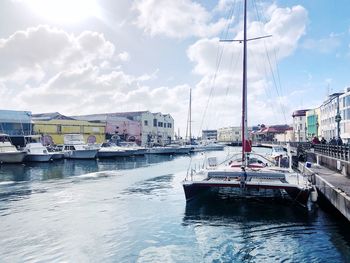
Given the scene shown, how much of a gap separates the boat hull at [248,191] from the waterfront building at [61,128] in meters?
64.8

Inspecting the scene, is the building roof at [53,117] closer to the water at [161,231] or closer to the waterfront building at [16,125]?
the waterfront building at [16,125]

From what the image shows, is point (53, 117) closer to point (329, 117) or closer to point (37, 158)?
point (37, 158)

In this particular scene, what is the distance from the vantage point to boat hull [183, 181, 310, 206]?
645 inches

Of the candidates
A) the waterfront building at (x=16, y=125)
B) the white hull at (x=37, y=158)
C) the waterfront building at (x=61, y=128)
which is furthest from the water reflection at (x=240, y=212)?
the waterfront building at (x=61, y=128)

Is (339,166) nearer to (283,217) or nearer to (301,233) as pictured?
(283,217)

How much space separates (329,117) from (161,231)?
78887mm

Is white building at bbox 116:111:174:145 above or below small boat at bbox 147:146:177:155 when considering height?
above

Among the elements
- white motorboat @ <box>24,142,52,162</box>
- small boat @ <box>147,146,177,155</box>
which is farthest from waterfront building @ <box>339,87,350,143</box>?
white motorboat @ <box>24,142,52,162</box>

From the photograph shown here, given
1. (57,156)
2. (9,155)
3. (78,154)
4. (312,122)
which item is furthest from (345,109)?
(9,155)


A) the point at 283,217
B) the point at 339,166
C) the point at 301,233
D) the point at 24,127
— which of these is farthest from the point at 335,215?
the point at 24,127

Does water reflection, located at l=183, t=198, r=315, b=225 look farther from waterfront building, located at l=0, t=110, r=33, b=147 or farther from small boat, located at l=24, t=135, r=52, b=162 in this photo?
waterfront building, located at l=0, t=110, r=33, b=147

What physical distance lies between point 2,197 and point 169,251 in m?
15.8

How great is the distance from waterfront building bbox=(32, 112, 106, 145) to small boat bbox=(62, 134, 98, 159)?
51.4 feet

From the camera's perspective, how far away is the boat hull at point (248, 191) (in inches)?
645
